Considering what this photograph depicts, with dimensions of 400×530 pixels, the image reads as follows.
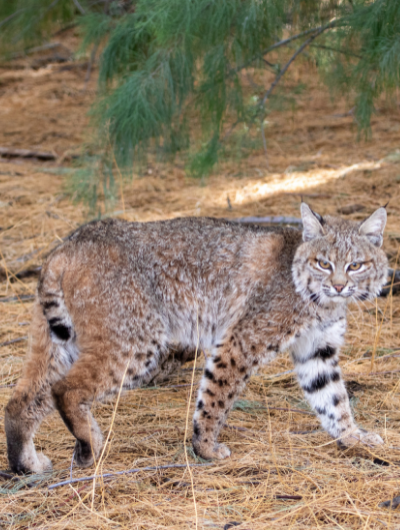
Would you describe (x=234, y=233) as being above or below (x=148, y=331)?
above

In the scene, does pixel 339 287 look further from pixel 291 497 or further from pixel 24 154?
pixel 24 154

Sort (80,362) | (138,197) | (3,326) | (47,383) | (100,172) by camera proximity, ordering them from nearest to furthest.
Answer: (80,362) < (47,383) < (3,326) < (100,172) < (138,197)

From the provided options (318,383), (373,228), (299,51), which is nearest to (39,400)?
(318,383)

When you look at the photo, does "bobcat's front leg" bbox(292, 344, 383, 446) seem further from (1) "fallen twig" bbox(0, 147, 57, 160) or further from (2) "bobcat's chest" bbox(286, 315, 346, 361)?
(1) "fallen twig" bbox(0, 147, 57, 160)

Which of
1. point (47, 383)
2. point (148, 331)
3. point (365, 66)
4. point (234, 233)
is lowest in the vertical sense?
point (47, 383)

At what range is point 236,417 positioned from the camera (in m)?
3.91

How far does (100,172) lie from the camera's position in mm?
5867

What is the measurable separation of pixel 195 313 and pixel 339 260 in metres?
0.90

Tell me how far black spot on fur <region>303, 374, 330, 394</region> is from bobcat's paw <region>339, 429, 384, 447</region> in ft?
1.05

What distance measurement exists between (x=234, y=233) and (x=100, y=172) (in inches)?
94.2

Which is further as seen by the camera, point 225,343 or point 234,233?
point 234,233

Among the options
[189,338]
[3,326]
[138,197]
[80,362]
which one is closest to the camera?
[80,362]

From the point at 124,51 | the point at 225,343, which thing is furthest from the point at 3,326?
the point at 124,51

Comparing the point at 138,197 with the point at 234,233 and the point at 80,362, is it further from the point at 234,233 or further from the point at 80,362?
the point at 80,362
